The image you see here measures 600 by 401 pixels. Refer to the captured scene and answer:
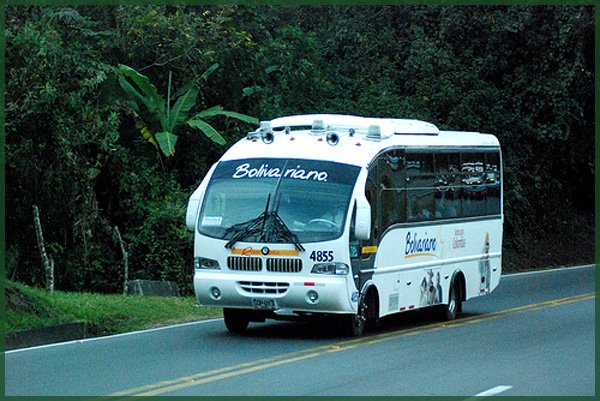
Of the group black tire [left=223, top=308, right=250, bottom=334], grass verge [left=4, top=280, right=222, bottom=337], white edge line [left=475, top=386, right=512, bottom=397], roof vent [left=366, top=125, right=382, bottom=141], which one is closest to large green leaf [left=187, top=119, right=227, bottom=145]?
grass verge [left=4, top=280, right=222, bottom=337]

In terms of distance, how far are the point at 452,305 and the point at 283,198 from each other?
15.5 feet

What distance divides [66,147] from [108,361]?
9.81 meters

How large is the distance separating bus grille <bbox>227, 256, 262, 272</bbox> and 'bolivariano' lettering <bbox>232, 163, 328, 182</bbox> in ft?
4.18

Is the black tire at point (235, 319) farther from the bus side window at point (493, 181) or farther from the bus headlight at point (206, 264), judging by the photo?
the bus side window at point (493, 181)

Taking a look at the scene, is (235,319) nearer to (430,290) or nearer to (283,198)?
(283,198)

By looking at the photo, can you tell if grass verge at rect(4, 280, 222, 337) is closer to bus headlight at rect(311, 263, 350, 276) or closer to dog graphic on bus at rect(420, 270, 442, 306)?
bus headlight at rect(311, 263, 350, 276)

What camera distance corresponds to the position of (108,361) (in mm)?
11812

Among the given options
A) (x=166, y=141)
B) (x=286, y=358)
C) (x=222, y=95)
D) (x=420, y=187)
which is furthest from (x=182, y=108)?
(x=286, y=358)

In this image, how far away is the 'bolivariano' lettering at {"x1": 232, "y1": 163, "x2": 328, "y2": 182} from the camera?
1426 centimetres

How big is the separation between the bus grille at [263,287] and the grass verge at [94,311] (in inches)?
55.7

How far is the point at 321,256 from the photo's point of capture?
13.7 m

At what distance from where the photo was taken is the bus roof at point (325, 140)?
574 inches

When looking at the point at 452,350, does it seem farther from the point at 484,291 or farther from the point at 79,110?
the point at 79,110
